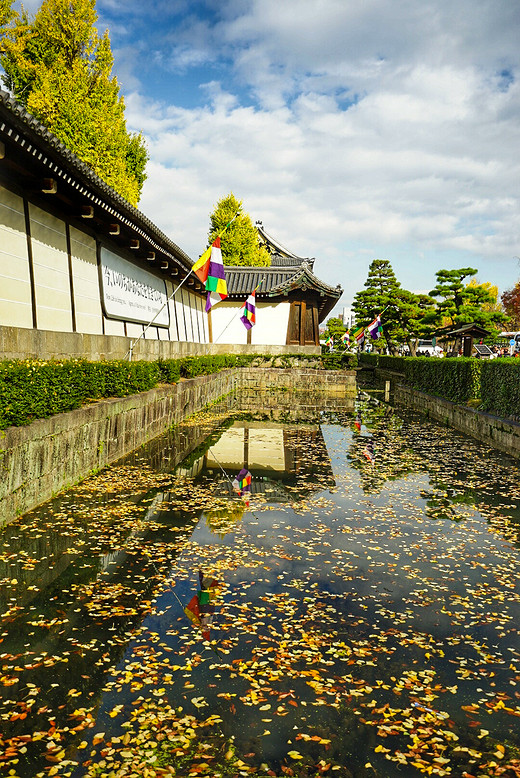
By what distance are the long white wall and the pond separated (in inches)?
151

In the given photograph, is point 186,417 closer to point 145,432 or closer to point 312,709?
point 145,432

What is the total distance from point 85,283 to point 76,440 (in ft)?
20.7

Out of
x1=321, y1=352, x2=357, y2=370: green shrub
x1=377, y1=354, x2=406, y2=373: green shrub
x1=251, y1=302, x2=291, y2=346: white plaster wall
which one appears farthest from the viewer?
x1=251, y1=302, x2=291, y2=346: white plaster wall

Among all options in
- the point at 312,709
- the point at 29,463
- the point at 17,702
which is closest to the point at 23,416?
the point at 29,463

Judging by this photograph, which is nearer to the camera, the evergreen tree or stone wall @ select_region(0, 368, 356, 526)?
stone wall @ select_region(0, 368, 356, 526)

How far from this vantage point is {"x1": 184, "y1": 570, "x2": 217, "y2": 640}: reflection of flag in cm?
437

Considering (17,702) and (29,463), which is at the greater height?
(29,463)

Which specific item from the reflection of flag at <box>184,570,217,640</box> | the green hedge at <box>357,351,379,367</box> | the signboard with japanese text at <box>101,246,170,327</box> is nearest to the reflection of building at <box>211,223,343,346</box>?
the signboard with japanese text at <box>101,246,170,327</box>

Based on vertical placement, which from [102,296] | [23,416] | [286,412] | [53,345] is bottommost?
[286,412]

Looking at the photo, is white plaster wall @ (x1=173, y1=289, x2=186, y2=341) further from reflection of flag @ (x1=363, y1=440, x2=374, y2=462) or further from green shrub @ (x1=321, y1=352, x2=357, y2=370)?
reflection of flag @ (x1=363, y1=440, x2=374, y2=462)

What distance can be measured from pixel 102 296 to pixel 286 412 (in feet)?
27.0

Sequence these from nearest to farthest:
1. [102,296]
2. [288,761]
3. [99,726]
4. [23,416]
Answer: [288,761]
[99,726]
[23,416]
[102,296]

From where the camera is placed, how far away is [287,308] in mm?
34781

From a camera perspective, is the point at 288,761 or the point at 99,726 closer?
the point at 288,761
